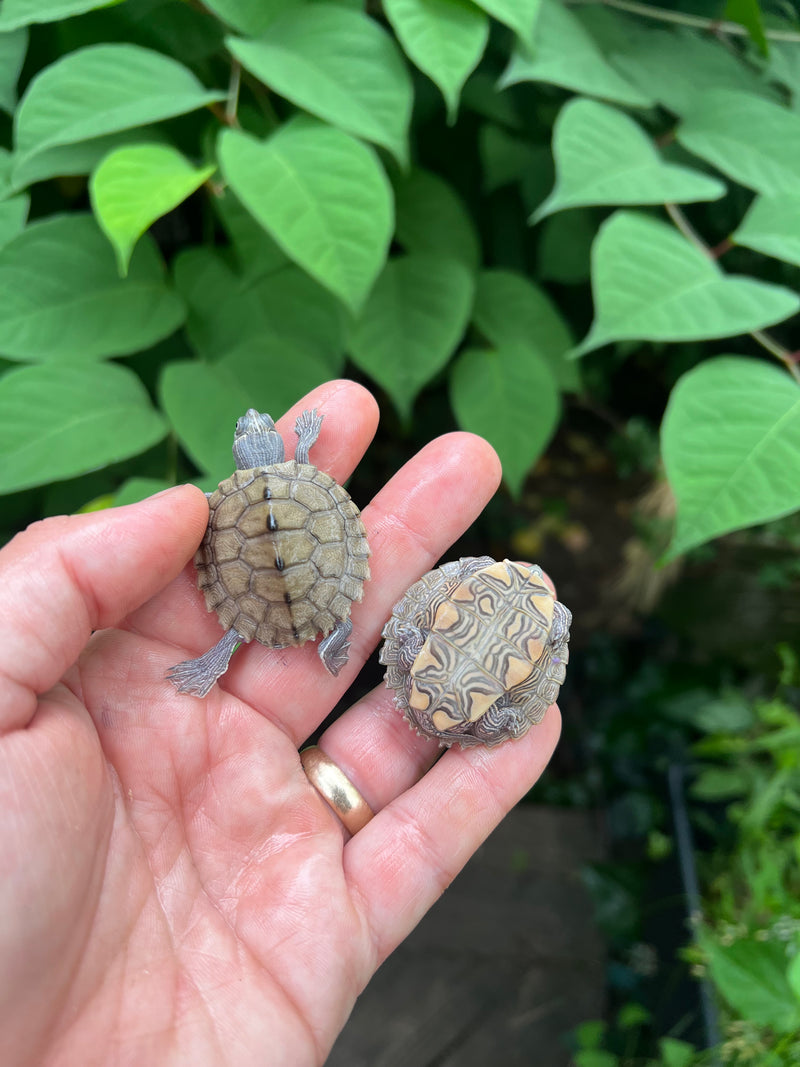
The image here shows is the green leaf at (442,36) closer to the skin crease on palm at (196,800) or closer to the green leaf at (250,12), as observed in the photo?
Result: the green leaf at (250,12)

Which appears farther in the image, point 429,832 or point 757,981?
point 429,832

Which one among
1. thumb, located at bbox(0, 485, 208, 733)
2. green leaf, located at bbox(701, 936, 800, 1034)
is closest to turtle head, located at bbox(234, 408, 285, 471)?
thumb, located at bbox(0, 485, 208, 733)

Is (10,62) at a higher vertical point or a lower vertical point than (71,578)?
higher

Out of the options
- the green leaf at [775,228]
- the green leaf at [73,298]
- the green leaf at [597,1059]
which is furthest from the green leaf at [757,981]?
the green leaf at [73,298]

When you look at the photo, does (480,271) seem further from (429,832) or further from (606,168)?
(429,832)

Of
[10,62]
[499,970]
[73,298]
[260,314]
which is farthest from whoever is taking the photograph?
[499,970]

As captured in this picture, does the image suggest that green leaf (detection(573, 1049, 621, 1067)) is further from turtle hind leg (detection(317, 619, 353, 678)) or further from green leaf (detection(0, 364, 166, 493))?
green leaf (detection(0, 364, 166, 493))

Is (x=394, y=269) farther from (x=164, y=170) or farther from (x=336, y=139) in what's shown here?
(x=164, y=170)

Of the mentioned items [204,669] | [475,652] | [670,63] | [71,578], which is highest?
[670,63]

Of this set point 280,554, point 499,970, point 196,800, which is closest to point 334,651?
point 280,554
